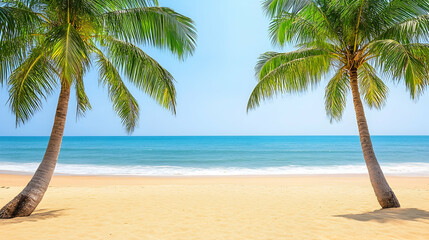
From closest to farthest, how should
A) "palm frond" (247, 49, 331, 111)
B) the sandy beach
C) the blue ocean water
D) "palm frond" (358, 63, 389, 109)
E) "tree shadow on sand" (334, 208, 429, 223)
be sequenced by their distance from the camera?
the sandy beach → "tree shadow on sand" (334, 208, 429, 223) → "palm frond" (247, 49, 331, 111) → "palm frond" (358, 63, 389, 109) → the blue ocean water

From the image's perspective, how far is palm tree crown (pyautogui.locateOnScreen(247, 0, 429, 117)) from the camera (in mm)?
5547

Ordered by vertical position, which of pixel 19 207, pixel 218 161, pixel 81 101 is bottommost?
pixel 218 161

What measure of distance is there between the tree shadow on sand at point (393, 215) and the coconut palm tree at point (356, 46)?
0.30 m

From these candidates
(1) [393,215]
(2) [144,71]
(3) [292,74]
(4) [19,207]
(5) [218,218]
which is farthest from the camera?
(3) [292,74]

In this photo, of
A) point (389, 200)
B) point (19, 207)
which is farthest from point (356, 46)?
point (19, 207)

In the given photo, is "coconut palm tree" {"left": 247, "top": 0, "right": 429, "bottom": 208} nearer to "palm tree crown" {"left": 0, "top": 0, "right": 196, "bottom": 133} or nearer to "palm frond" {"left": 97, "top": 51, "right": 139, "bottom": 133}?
"palm tree crown" {"left": 0, "top": 0, "right": 196, "bottom": 133}

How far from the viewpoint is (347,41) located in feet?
21.3

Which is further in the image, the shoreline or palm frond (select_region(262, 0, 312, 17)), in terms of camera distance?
the shoreline

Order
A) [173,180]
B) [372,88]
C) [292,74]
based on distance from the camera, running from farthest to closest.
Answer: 1. [173,180]
2. [372,88]
3. [292,74]

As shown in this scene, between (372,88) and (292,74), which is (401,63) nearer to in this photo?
(292,74)

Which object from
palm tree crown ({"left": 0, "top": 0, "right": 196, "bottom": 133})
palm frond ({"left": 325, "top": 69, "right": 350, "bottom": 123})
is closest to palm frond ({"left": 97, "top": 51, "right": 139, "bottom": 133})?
palm tree crown ({"left": 0, "top": 0, "right": 196, "bottom": 133})

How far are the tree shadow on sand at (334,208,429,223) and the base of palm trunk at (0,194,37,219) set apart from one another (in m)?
6.39

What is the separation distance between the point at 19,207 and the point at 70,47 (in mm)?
3414

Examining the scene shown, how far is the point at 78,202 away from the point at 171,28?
17.5ft
